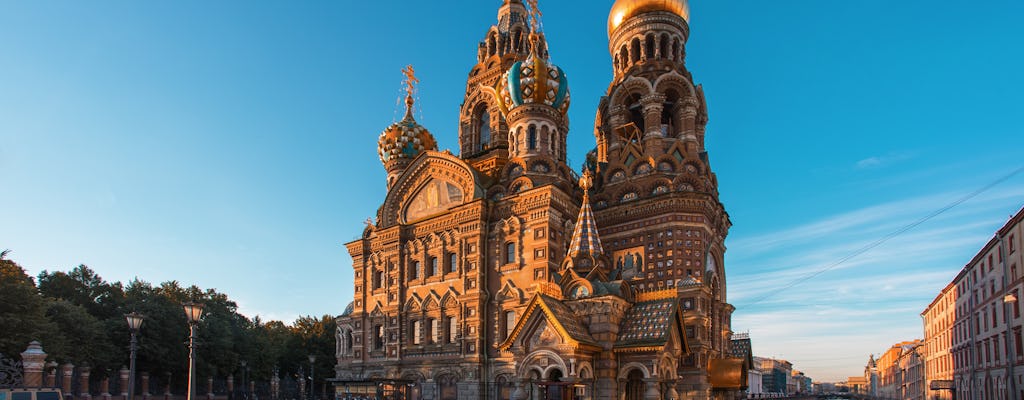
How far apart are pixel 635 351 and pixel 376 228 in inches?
717

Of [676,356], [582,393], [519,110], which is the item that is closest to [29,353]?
[582,393]

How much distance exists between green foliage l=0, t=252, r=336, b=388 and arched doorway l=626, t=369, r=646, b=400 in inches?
577

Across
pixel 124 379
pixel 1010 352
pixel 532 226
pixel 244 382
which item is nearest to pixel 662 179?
pixel 532 226

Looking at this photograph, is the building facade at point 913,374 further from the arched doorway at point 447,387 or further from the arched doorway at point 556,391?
the arched doorway at point 556,391

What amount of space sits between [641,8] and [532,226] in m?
13.8

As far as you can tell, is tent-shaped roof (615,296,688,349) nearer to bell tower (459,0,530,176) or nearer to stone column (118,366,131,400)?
bell tower (459,0,530,176)

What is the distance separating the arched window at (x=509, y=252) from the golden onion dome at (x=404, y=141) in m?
10.0

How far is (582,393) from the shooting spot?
17797 millimetres

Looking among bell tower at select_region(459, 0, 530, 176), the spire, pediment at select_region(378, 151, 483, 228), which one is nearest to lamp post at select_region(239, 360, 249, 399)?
pediment at select_region(378, 151, 483, 228)

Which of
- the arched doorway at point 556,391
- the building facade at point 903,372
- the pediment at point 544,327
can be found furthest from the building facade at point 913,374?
the arched doorway at point 556,391

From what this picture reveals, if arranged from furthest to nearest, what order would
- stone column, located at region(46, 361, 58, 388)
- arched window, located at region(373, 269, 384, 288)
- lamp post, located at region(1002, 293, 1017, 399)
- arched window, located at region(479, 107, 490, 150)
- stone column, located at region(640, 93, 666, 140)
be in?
arched window, located at region(479, 107, 490, 150) → arched window, located at region(373, 269, 384, 288) → stone column, located at region(640, 93, 666, 140) → stone column, located at region(46, 361, 58, 388) → lamp post, located at region(1002, 293, 1017, 399)

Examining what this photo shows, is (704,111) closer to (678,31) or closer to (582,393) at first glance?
(678,31)

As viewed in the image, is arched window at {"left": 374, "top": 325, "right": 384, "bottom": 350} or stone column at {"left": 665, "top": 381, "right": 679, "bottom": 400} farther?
arched window at {"left": 374, "top": 325, "right": 384, "bottom": 350}

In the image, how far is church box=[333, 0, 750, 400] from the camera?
26328 millimetres
